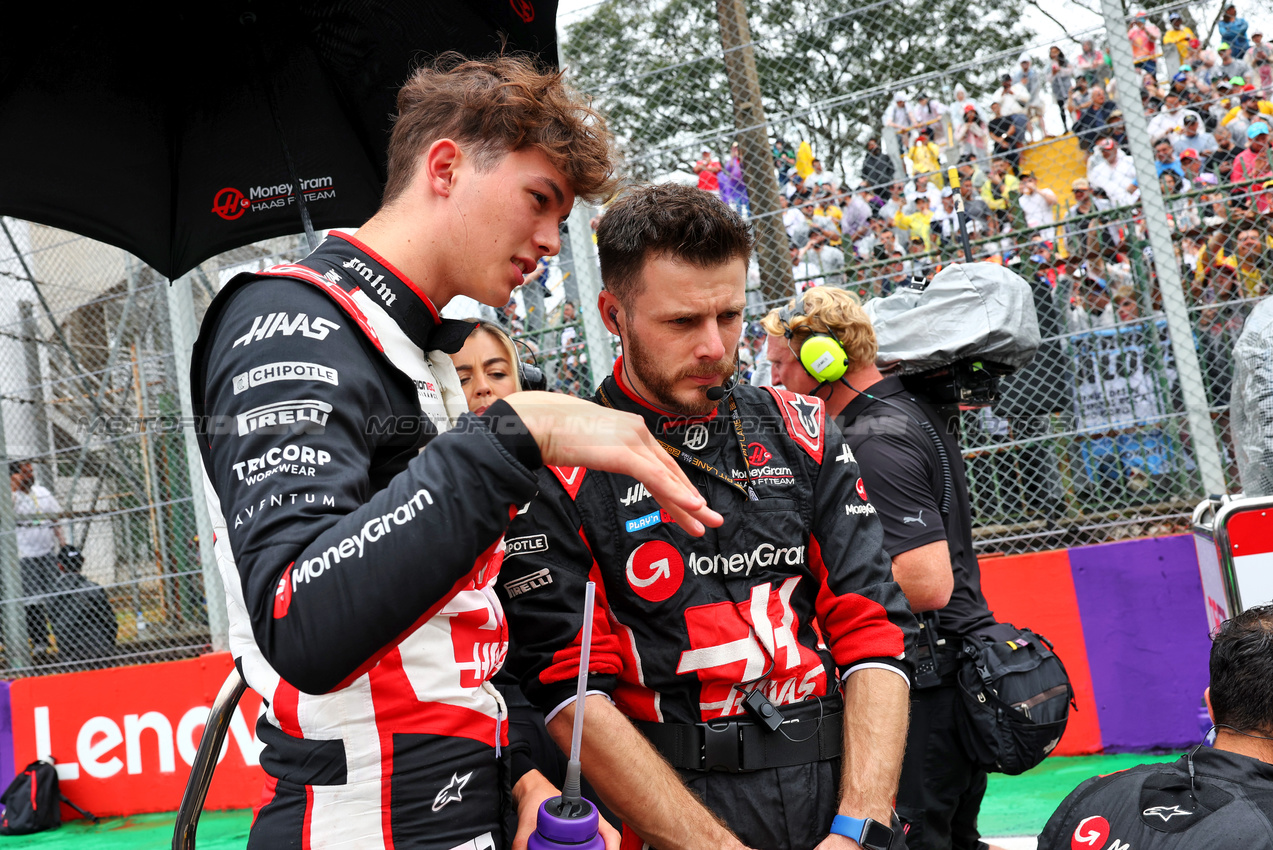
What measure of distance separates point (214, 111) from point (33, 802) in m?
5.34

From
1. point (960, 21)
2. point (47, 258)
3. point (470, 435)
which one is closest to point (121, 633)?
point (47, 258)

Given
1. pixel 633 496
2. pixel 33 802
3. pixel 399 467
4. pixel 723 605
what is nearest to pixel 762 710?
pixel 723 605

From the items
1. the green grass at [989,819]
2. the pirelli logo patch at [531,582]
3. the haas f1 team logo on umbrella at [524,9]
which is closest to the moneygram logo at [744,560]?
the pirelli logo patch at [531,582]

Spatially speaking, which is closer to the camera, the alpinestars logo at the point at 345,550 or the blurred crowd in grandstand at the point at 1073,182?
the alpinestars logo at the point at 345,550

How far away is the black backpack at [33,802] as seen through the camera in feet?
19.5

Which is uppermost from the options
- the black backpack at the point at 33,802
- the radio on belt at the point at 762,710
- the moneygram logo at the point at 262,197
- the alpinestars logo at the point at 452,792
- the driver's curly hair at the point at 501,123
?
the moneygram logo at the point at 262,197

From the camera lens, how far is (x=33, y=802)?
19.5ft

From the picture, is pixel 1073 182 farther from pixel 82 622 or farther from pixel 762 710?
pixel 82 622

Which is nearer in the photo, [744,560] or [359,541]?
[359,541]

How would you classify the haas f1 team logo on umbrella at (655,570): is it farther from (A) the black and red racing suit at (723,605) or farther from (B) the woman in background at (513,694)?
(B) the woman in background at (513,694)

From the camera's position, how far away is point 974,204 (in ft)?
19.9

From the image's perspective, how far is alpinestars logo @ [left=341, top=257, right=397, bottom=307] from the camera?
1.34 metres

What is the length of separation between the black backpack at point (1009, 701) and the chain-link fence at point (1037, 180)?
231 cm

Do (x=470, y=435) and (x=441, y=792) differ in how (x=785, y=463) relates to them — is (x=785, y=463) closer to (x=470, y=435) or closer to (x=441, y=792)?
(x=441, y=792)
